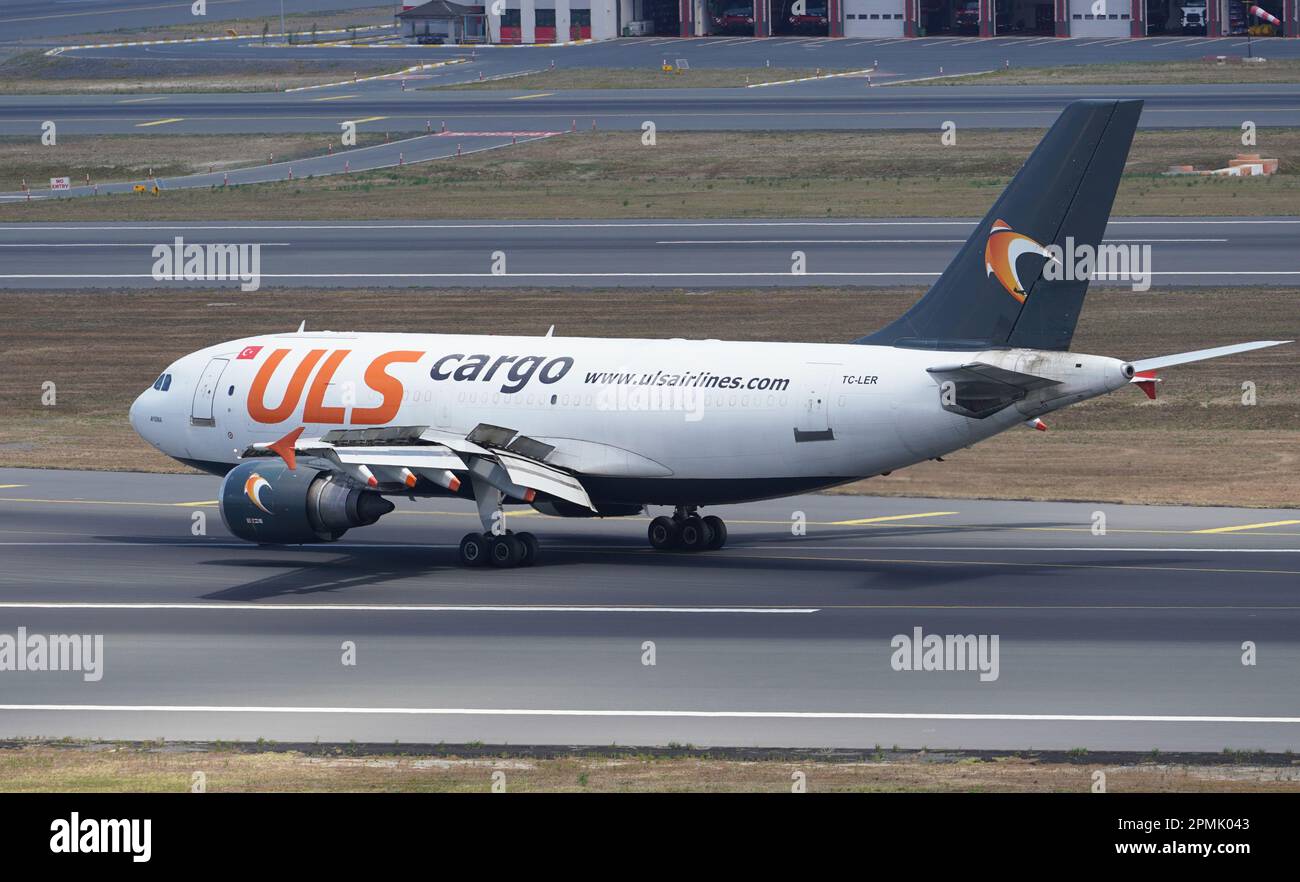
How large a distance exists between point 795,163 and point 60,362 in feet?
172

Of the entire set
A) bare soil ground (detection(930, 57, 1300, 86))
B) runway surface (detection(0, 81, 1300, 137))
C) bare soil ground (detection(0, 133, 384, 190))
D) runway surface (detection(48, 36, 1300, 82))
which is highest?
runway surface (detection(48, 36, 1300, 82))

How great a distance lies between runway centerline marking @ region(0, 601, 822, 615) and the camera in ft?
116

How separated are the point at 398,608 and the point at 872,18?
460 ft

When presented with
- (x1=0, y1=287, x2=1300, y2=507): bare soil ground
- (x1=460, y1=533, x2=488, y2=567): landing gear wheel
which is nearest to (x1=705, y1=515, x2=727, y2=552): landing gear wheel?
(x1=460, y1=533, x2=488, y2=567): landing gear wheel

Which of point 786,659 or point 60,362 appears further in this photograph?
point 60,362

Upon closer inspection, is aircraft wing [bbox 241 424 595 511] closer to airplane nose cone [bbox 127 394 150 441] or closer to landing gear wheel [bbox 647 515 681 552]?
landing gear wheel [bbox 647 515 681 552]

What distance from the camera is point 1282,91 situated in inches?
5027

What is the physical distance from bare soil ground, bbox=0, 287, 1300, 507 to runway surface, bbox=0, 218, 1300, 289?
10.9 feet

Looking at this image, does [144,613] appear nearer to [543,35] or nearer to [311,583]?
[311,583]

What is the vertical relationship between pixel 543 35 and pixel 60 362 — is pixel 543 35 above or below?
above

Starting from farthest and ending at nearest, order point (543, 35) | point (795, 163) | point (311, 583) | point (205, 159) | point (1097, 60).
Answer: point (543, 35), point (1097, 60), point (205, 159), point (795, 163), point (311, 583)

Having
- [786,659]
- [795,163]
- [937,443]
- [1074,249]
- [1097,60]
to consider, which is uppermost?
[1097,60]

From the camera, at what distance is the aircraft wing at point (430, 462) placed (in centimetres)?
3903

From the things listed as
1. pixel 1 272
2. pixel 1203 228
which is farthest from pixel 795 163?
pixel 1 272
